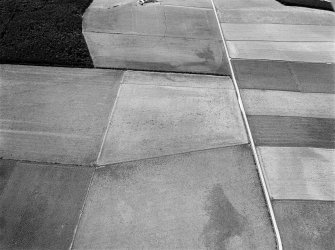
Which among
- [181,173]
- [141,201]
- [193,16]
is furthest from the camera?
[193,16]

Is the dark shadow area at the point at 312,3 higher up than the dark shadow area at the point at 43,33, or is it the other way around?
the dark shadow area at the point at 43,33

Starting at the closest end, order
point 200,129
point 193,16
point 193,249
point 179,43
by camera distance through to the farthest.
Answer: point 193,249, point 200,129, point 179,43, point 193,16

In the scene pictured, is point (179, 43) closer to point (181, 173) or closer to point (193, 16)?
point (193, 16)

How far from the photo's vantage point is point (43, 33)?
20.1m

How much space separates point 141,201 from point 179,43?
10824 mm

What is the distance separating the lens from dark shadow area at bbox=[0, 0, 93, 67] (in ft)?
59.8

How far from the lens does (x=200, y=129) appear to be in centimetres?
1438

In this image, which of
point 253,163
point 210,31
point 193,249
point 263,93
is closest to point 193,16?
point 210,31

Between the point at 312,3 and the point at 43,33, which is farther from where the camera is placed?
the point at 312,3

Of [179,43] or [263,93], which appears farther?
[179,43]

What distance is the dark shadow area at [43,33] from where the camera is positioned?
18234 millimetres

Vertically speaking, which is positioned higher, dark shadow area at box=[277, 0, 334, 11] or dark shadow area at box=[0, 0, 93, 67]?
dark shadow area at box=[0, 0, 93, 67]

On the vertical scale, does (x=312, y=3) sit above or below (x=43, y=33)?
below

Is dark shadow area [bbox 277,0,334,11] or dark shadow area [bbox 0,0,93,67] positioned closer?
dark shadow area [bbox 0,0,93,67]
